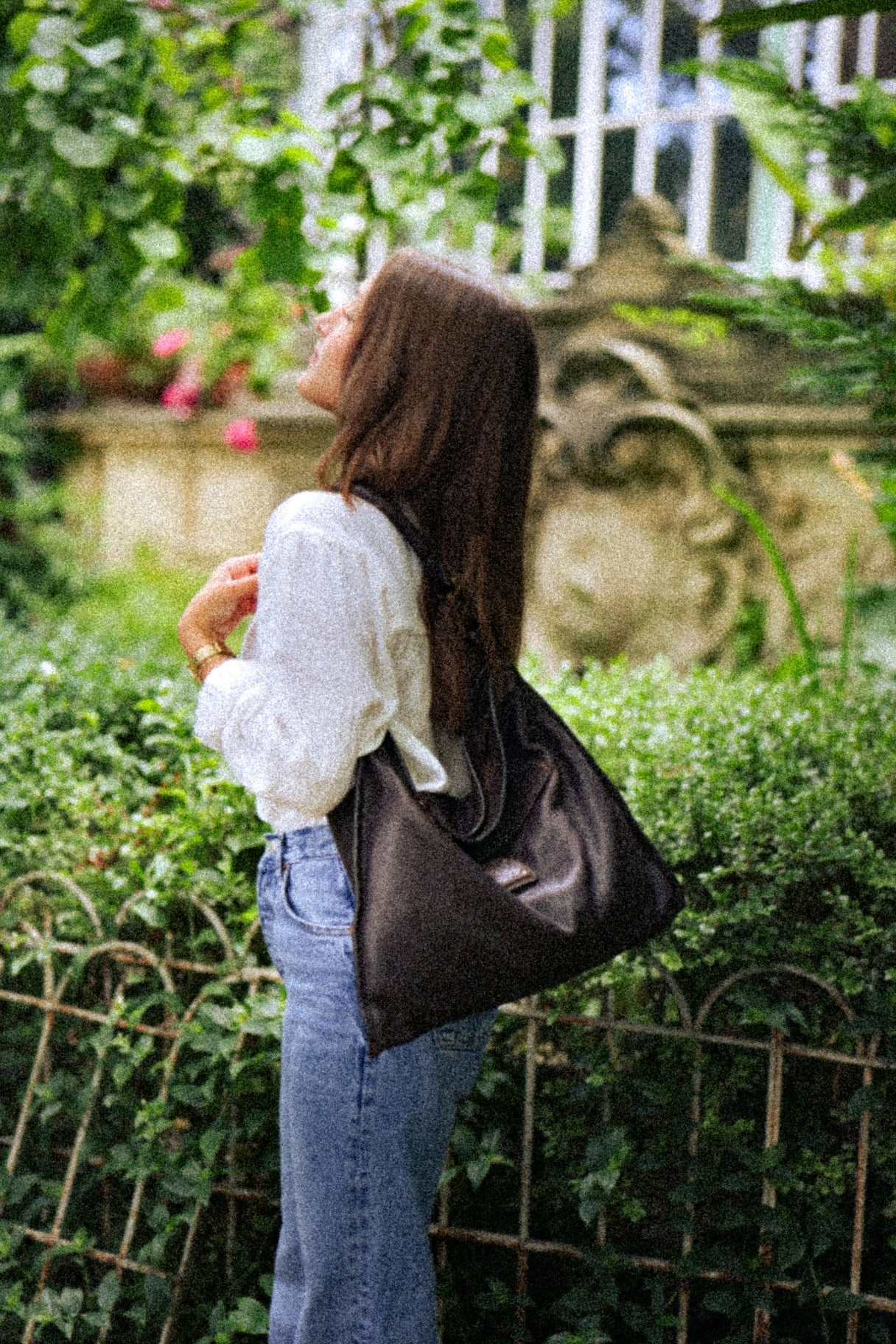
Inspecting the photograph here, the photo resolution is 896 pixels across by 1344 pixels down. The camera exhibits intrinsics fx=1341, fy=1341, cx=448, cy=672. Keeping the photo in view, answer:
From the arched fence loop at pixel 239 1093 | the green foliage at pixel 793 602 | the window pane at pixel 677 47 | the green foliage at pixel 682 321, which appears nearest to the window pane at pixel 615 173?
the window pane at pixel 677 47

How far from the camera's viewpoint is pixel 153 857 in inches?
98.3

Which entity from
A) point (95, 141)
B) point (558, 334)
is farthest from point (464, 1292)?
point (558, 334)

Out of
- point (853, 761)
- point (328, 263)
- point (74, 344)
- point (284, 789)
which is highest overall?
point (328, 263)

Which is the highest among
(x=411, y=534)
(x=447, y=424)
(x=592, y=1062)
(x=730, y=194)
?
(x=730, y=194)

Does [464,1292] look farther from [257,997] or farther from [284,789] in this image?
[284,789]

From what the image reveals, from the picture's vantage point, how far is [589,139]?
566cm

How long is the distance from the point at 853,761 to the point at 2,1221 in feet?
5.84

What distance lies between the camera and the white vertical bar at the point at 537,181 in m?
5.69

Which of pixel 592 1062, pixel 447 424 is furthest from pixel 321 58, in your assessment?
pixel 592 1062

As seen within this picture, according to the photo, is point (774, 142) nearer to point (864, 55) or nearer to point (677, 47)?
point (864, 55)

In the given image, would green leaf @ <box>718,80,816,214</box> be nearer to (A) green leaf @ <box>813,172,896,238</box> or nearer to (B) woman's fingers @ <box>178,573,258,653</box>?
(A) green leaf @ <box>813,172,896,238</box>

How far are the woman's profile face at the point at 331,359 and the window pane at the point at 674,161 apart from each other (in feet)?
13.7

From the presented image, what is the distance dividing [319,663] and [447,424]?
35 centimetres

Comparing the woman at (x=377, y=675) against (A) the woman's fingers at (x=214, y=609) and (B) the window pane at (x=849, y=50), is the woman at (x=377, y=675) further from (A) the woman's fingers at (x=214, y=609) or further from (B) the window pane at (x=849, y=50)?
(B) the window pane at (x=849, y=50)
